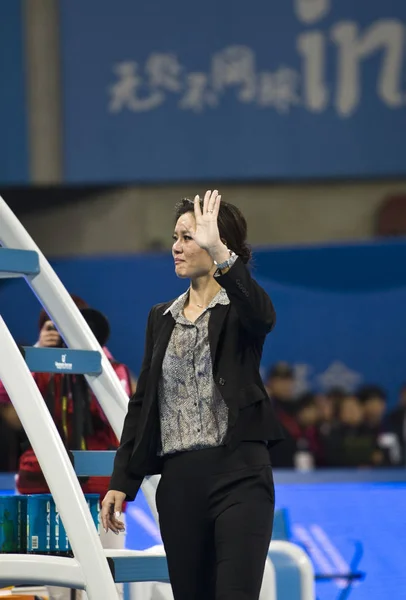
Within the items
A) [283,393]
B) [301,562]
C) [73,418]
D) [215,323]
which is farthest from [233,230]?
[283,393]

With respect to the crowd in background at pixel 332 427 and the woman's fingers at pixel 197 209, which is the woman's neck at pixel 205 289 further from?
the crowd in background at pixel 332 427

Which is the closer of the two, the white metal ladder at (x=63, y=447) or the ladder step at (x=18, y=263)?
the white metal ladder at (x=63, y=447)

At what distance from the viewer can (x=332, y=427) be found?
9039 mm

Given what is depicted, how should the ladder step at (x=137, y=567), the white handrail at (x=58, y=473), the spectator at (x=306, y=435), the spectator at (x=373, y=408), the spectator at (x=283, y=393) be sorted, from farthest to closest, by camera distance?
the spectator at (x=373, y=408)
the spectator at (x=283, y=393)
the spectator at (x=306, y=435)
the ladder step at (x=137, y=567)
the white handrail at (x=58, y=473)

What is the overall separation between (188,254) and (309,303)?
7335 mm

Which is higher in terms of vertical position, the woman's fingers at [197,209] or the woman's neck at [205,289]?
the woman's fingers at [197,209]

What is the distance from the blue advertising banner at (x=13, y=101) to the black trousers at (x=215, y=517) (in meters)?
9.37

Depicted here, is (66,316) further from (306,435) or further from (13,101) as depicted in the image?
(13,101)

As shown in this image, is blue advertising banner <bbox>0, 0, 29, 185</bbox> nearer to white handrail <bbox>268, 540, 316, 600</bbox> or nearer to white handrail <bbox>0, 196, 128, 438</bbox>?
white handrail <bbox>0, 196, 128, 438</bbox>

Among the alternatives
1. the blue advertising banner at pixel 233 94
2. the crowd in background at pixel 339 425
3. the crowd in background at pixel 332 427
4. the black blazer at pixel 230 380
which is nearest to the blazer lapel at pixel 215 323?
the black blazer at pixel 230 380

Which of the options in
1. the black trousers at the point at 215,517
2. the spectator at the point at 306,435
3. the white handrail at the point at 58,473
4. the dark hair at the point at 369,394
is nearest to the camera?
the black trousers at the point at 215,517

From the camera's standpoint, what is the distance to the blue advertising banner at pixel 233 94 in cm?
1162

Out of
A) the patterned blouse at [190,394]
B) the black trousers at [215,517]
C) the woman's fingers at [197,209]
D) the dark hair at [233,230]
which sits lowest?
the black trousers at [215,517]

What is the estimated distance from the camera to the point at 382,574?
4996 mm
